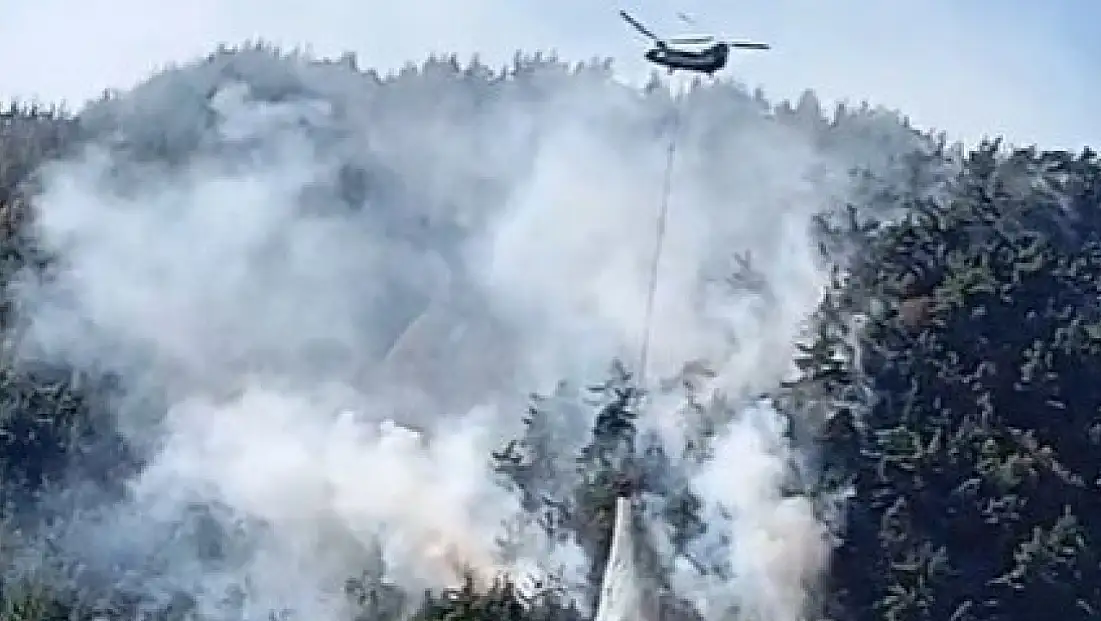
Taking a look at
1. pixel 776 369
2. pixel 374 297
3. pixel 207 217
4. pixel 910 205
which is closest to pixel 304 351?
pixel 374 297

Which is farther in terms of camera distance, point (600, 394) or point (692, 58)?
point (600, 394)

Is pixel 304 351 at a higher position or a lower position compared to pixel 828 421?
higher

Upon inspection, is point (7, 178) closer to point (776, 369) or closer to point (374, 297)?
point (374, 297)
